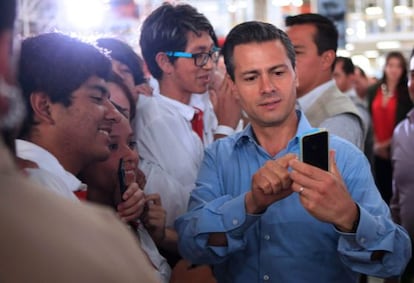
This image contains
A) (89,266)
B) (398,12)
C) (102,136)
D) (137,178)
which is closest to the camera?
(89,266)

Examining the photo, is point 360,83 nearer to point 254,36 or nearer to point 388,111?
point 388,111

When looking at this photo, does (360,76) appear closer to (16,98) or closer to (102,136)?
(102,136)

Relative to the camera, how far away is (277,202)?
1.98m

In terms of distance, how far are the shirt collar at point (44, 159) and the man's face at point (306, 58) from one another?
1755 mm

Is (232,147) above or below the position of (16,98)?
below

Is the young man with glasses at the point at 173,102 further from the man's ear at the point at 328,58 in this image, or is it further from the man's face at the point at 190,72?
the man's ear at the point at 328,58

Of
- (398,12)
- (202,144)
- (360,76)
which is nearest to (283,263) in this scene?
(202,144)

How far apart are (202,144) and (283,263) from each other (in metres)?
0.90

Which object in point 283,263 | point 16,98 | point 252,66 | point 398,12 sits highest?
point 16,98

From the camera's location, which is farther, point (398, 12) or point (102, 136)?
point (398, 12)

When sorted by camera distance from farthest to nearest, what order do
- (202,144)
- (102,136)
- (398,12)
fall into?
(398,12)
(202,144)
(102,136)

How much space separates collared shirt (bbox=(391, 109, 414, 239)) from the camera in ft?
11.2

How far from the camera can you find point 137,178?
2.31 metres

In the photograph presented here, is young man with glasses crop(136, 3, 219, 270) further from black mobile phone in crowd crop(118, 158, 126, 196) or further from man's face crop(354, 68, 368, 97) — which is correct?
man's face crop(354, 68, 368, 97)
